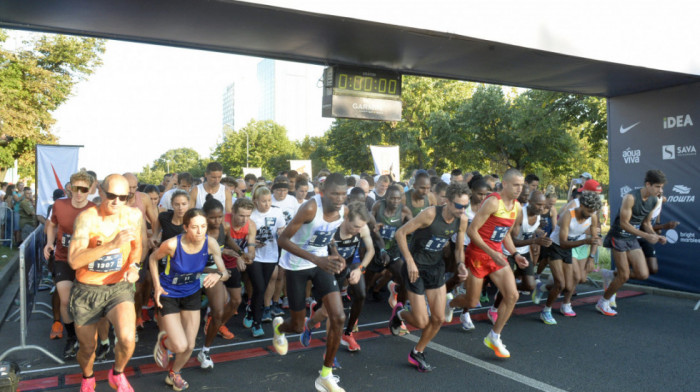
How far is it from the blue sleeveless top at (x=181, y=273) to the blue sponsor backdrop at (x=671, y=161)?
9.18 metres

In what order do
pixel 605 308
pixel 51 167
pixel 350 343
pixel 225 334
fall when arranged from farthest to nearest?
pixel 51 167 < pixel 605 308 < pixel 225 334 < pixel 350 343

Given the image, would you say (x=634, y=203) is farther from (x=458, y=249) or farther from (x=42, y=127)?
(x=42, y=127)

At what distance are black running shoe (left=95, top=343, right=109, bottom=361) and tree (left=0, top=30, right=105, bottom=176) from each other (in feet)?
69.6

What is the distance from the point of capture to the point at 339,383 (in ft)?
17.0

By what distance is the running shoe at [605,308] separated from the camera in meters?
8.15

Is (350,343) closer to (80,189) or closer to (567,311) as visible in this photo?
(80,189)

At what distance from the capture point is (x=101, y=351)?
5988mm

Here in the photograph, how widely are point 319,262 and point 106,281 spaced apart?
6.47ft

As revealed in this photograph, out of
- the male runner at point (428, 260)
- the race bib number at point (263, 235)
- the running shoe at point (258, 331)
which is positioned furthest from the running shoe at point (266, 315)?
the male runner at point (428, 260)

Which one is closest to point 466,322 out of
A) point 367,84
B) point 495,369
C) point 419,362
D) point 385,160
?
point 495,369

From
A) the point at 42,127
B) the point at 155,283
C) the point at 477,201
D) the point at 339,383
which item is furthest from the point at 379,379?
the point at 42,127

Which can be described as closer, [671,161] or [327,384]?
[327,384]

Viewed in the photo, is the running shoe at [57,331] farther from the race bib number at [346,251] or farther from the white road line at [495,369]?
the white road line at [495,369]

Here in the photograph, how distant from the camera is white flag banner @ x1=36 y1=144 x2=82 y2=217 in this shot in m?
12.7
